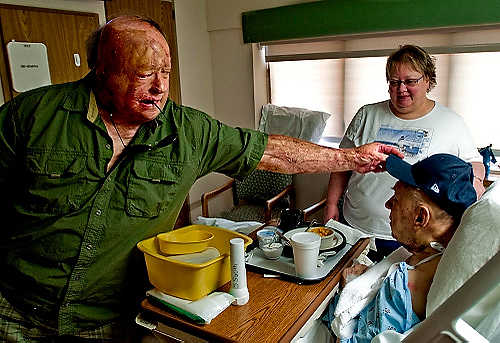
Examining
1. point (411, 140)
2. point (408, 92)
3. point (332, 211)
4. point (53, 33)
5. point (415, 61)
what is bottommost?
point (332, 211)

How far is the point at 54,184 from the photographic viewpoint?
1308mm

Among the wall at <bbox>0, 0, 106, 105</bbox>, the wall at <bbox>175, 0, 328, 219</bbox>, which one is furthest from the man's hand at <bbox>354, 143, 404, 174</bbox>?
the wall at <bbox>0, 0, 106, 105</bbox>

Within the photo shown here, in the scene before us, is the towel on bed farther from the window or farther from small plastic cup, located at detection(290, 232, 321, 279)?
the window

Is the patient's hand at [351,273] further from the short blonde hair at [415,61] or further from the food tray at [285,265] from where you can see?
the short blonde hair at [415,61]

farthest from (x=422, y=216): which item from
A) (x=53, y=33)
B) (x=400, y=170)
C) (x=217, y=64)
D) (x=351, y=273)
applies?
(x=217, y=64)

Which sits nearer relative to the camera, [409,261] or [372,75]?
[409,261]

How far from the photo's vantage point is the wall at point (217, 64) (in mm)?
3662

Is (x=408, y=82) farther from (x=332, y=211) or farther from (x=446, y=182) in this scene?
(x=446, y=182)

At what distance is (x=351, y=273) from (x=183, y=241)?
587 millimetres

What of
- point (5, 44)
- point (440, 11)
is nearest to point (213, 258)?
point (5, 44)

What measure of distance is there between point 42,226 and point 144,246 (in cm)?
31

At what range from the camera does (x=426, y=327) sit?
59cm

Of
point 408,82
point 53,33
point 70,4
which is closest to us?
point 408,82

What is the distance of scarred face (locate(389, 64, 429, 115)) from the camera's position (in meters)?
2.23
